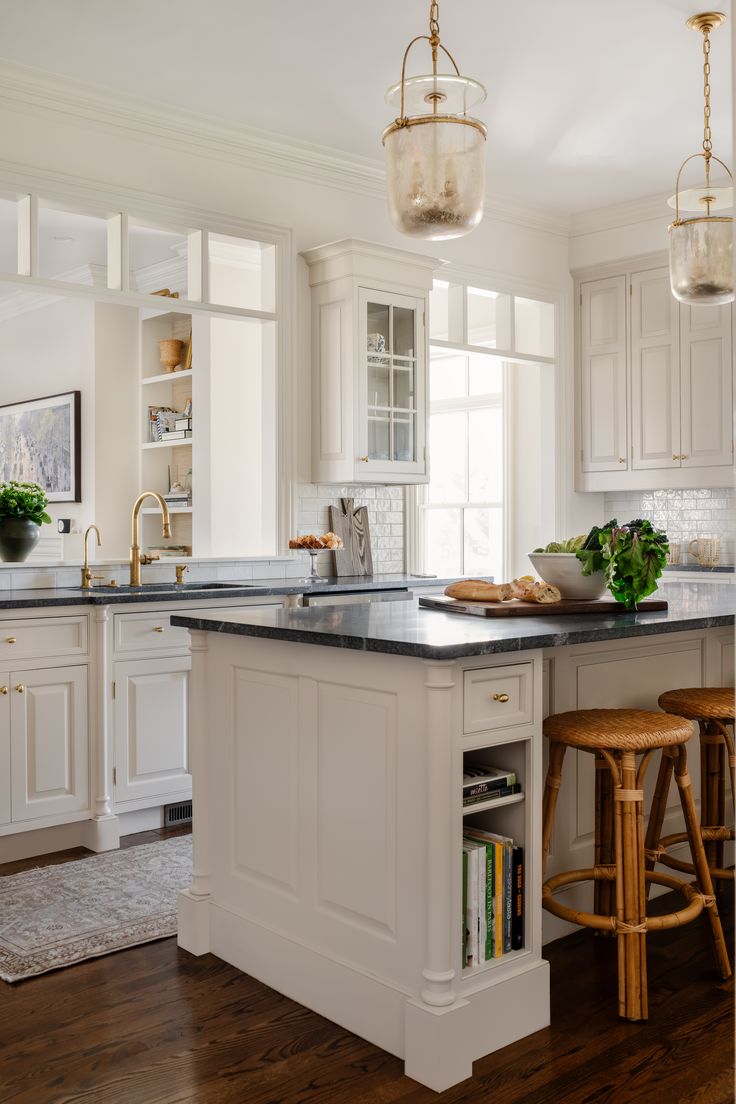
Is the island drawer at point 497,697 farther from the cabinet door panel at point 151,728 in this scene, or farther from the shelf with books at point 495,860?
the cabinet door panel at point 151,728

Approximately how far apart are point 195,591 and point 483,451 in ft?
12.8

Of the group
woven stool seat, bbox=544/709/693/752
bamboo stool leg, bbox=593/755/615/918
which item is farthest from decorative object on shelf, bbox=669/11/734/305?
bamboo stool leg, bbox=593/755/615/918

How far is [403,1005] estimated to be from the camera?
7.25 ft

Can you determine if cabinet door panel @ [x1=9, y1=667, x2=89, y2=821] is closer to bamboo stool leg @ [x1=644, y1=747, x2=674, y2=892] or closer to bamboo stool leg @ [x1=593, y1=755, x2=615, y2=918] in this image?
bamboo stool leg @ [x1=593, y1=755, x2=615, y2=918]

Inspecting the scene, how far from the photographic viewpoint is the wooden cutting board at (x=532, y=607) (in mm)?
2764

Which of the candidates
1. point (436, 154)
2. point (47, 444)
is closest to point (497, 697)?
point (436, 154)

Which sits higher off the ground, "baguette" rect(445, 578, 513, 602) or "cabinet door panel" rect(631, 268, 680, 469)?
"cabinet door panel" rect(631, 268, 680, 469)

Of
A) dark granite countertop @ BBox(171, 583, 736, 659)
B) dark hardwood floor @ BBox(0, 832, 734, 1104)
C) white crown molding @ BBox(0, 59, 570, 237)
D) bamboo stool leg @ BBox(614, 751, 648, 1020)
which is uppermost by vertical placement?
white crown molding @ BBox(0, 59, 570, 237)

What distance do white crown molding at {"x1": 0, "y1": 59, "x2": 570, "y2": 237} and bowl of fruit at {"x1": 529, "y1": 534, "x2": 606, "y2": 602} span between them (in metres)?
2.83

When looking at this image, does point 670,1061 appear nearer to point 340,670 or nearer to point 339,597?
point 340,670

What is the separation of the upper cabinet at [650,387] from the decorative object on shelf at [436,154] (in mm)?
3272

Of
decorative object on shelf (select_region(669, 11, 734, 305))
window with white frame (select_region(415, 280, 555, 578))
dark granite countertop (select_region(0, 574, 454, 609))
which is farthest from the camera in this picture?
window with white frame (select_region(415, 280, 555, 578))

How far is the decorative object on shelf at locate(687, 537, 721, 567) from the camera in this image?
5.80 meters

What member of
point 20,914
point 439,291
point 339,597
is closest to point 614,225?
point 439,291
